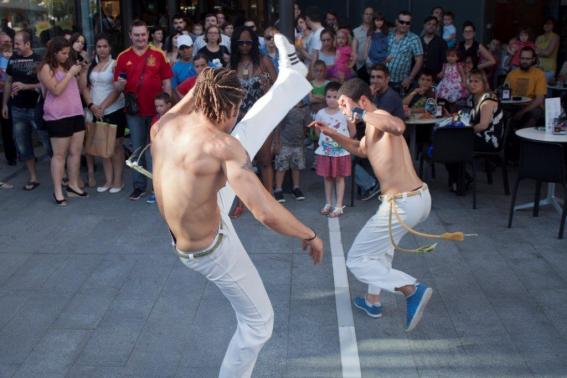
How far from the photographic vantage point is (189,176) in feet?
11.1

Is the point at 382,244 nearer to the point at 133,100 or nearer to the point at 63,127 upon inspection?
the point at 133,100

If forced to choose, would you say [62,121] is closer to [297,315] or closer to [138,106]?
[138,106]

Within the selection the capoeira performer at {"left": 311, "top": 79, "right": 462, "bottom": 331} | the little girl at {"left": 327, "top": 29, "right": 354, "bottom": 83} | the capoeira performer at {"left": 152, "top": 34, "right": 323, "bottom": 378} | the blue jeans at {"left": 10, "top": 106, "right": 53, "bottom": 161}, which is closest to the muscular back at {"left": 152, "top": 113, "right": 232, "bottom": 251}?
the capoeira performer at {"left": 152, "top": 34, "right": 323, "bottom": 378}

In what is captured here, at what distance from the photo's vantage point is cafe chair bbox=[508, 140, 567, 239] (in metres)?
6.64

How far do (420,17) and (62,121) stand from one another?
9043 millimetres

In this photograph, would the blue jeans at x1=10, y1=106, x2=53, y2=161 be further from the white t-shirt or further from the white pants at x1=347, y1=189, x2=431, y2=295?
the white pants at x1=347, y1=189, x2=431, y2=295

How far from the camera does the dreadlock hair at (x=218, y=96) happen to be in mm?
3467

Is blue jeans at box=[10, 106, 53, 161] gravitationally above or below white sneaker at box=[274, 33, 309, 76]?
below

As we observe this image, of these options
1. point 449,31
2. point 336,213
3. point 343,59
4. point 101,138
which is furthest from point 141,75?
point 449,31

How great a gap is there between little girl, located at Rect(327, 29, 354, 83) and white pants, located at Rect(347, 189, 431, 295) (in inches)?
203

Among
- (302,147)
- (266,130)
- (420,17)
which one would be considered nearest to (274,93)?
(266,130)

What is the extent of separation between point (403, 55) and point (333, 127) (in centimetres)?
315

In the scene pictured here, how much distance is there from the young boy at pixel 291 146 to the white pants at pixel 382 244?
311 centimetres

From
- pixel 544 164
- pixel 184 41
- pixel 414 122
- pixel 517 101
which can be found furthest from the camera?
pixel 517 101
